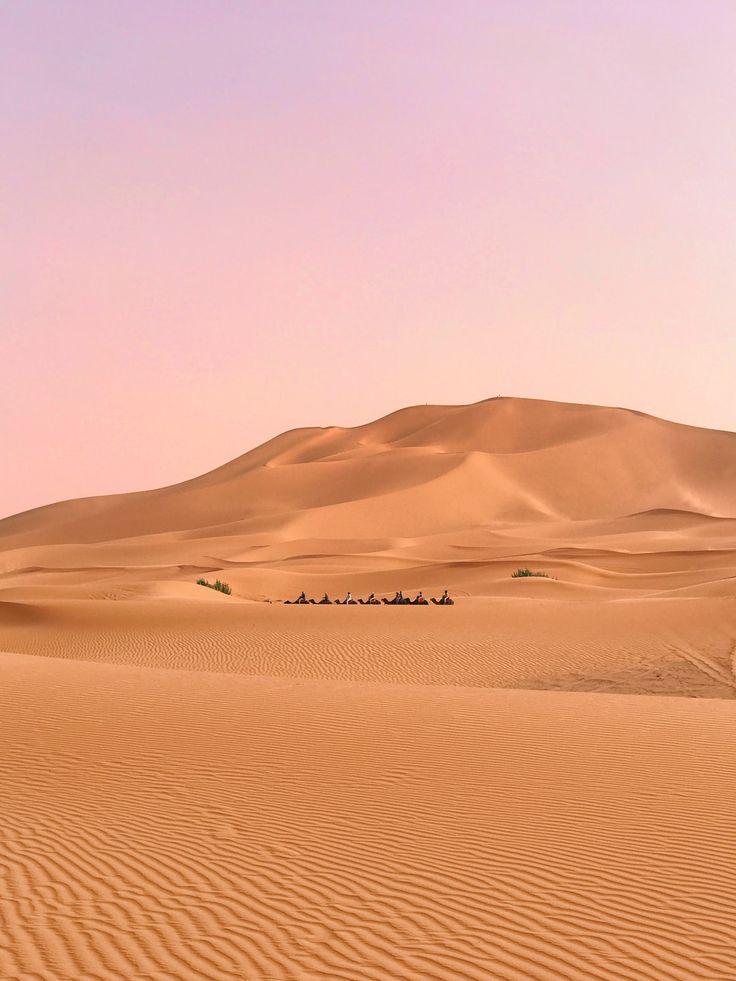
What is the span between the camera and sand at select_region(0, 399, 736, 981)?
5.46 meters

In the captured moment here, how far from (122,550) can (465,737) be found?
65.7 m

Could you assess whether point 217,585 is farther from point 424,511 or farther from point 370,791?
point 424,511

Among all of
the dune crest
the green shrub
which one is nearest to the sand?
the green shrub

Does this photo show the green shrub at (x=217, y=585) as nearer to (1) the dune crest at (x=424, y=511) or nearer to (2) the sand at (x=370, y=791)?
(1) the dune crest at (x=424, y=511)

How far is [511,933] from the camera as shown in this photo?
561cm

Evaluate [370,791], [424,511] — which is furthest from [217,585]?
[424,511]

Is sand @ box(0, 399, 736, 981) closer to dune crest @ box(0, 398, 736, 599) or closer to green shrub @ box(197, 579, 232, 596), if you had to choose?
green shrub @ box(197, 579, 232, 596)

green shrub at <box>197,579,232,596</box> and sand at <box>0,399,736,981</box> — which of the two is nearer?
sand at <box>0,399,736,981</box>

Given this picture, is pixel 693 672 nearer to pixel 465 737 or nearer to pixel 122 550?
pixel 465 737

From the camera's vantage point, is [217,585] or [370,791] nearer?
[370,791]

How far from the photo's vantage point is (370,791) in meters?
9.17

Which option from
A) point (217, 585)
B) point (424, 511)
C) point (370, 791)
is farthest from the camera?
point (424, 511)

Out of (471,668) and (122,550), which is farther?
(122,550)

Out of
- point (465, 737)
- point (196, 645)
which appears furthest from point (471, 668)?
point (465, 737)
